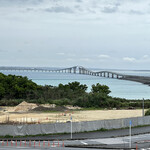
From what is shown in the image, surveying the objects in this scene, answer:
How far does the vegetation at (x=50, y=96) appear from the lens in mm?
70312

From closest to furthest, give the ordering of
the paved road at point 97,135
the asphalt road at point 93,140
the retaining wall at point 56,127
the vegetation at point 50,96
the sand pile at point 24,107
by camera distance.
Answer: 1. the asphalt road at point 93,140
2. the paved road at point 97,135
3. the retaining wall at point 56,127
4. the sand pile at point 24,107
5. the vegetation at point 50,96

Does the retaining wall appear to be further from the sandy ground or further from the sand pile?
the sand pile

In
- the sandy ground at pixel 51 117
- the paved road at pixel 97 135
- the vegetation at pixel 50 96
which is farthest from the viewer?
the vegetation at pixel 50 96

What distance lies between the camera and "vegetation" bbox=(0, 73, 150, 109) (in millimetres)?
70312

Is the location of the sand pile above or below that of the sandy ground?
above

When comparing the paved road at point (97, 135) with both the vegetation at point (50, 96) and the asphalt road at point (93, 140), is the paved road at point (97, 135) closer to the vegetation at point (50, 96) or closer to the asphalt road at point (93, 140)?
the asphalt road at point (93, 140)

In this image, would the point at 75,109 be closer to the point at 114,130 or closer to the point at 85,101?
the point at 85,101

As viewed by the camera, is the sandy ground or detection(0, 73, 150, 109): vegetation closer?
the sandy ground

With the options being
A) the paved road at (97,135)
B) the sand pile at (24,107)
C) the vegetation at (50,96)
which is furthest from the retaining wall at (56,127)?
the vegetation at (50,96)

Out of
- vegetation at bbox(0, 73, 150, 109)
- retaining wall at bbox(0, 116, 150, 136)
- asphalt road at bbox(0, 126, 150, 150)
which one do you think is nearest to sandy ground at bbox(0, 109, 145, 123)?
retaining wall at bbox(0, 116, 150, 136)

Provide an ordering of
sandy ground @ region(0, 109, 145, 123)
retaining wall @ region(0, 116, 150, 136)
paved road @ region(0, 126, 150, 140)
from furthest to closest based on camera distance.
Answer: sandy ground @ region(0, 109, 145, 123) < retaining wall @ region(0, 116, 150, 136) < paved road @ region(0, 126, 150, 140)

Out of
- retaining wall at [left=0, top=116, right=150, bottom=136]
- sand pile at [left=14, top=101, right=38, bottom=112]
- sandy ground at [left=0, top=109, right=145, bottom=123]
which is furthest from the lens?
sand pile at [left=14, top=101, right=38, bottom=112]

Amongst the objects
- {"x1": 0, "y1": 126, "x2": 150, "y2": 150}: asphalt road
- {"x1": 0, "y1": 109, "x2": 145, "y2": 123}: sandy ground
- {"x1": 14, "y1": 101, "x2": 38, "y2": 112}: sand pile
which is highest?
{"x1": 14, "y1": 101, "x2": 38, "y2": 112}: sand pile

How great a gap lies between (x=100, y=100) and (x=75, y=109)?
283 inches
